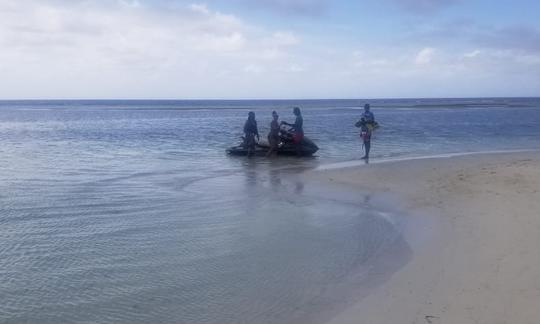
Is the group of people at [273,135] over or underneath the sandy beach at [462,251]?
over

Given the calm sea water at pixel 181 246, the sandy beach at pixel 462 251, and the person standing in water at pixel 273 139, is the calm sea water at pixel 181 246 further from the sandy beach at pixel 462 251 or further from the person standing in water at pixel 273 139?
the person standing in water at pixel 273 139

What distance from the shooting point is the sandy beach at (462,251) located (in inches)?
202

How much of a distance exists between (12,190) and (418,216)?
8754 mm

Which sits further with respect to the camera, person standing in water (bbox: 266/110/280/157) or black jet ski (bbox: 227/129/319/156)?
black jet ski (bbox: 227/129/319/156)

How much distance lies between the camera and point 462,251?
7.14m

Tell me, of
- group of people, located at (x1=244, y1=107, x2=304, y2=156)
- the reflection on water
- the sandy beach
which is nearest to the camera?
the sandy beach

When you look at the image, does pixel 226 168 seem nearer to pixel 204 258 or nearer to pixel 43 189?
pixel 43 189

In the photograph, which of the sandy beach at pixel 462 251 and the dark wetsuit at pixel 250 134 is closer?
the sandy beach at pixel 462 251

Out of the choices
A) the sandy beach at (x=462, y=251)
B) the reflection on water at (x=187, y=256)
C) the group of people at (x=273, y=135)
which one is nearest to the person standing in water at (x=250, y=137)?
the group of people at (x=273, y=135)

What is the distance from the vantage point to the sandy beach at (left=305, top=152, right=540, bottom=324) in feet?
16.8

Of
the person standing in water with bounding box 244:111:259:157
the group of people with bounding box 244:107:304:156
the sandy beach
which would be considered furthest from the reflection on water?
the person standing in water with bounding box 244:111:259:157

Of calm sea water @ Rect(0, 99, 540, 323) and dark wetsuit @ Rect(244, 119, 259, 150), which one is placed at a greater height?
dark wetsuit @ Rect(244, 119, 259, 150)

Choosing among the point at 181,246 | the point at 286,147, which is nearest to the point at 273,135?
the point at 286,147

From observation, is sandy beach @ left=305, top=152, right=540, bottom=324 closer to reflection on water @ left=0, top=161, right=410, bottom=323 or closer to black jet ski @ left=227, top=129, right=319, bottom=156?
reflection on water @ left=0, top=161, right=410, bottom=323
